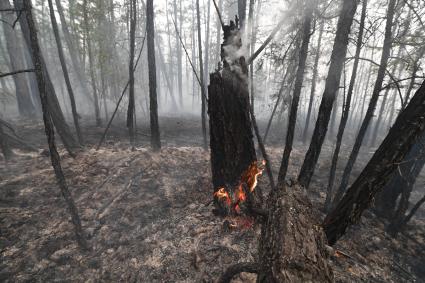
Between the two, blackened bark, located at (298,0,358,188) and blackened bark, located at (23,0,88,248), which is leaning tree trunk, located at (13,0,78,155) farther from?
blackened bark, located at (298,0,358,188)

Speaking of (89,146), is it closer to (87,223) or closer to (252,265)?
(87,223)

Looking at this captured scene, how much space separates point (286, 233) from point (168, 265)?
3.24m

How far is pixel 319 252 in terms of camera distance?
2.73m

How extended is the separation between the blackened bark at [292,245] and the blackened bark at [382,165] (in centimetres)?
49

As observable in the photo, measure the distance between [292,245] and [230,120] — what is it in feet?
11.5

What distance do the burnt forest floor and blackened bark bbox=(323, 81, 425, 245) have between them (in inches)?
19.2

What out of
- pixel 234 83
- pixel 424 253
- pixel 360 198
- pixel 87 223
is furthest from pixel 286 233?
pixel 424 253

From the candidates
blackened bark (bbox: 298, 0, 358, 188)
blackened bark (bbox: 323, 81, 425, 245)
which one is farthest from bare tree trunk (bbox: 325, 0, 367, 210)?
blackened bark (bbox: 323, 81, 425, 245)

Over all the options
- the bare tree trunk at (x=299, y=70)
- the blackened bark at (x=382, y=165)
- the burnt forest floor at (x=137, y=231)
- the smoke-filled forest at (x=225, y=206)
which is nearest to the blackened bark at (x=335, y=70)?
the smoke-filled forest at (x=225, y=206)

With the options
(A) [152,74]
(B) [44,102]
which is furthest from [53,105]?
(B) [44,102]

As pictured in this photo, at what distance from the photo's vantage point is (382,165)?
10.1ft

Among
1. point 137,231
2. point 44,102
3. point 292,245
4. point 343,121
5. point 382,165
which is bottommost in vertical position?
point 137,231

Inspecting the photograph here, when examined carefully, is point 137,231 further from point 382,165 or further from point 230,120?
point 382,165

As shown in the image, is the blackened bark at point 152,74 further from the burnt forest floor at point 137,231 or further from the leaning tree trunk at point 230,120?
the leaning tree trunk at point 230,120
